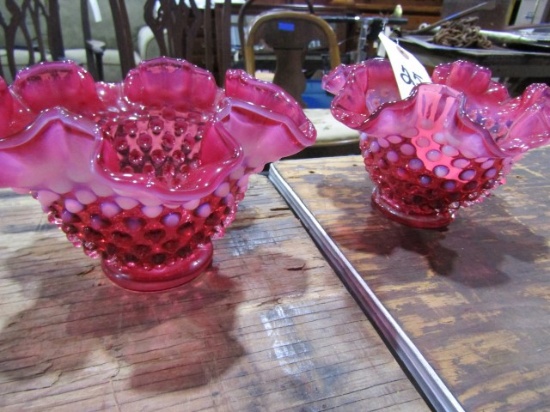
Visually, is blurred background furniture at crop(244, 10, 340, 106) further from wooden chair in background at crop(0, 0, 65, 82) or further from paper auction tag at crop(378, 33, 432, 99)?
paper auction tag at crop(378, 33, 432, 99)

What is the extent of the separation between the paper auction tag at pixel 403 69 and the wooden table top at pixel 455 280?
0.16m

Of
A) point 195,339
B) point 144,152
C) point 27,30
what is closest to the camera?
point 195,339

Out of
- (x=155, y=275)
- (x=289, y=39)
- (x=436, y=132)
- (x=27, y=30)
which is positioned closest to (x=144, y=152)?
(x=155, y=275)

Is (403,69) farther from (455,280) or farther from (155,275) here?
(155,275)

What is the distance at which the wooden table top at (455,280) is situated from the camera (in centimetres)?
34

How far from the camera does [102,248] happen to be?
375mm

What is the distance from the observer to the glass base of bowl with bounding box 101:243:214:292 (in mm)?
404

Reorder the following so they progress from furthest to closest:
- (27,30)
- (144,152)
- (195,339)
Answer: (27,30) → (144,152) → (195,339)

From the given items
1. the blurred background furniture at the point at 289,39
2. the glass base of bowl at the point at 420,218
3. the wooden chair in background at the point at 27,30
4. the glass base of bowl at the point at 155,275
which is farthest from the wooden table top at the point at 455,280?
the wooden chair in background at the point at 27,30

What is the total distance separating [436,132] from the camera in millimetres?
441

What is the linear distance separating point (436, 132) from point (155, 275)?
303 mm

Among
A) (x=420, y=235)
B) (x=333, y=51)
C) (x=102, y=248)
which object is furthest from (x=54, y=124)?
(x=333, y=51)

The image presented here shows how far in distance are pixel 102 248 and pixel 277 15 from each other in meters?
1.16

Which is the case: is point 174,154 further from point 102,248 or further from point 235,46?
point 235,46
